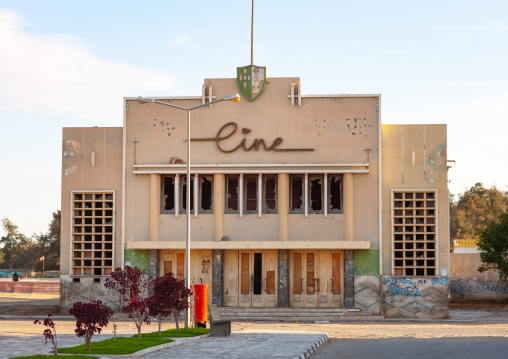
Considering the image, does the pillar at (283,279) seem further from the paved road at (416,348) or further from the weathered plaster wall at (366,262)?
the paved road at (416,348)

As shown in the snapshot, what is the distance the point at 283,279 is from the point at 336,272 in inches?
99.8

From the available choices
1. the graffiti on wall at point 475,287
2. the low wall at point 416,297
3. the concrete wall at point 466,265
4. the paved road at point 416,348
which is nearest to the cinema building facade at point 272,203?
the low wall at point 416,297

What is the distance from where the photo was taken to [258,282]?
117 feet

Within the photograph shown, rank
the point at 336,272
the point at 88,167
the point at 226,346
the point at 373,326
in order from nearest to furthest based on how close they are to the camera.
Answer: the point at 226,346 → the point at 373,326 → the point at 336,272 → the point at 88,167

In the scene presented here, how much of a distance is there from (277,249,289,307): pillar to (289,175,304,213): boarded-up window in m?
2.08

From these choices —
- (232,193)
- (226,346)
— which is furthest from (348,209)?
(226,346)

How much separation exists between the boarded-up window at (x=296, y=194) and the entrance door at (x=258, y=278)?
2.32m

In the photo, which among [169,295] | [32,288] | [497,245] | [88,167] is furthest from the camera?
[32,288]

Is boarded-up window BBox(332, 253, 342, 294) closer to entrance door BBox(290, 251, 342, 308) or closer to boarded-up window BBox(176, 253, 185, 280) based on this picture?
entrance door BBox(290, 251, 342, 308)

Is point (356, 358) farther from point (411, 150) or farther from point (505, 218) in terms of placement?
point (505, 218)

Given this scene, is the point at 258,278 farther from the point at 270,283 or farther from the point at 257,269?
the point at 270,283

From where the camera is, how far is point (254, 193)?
119 feet

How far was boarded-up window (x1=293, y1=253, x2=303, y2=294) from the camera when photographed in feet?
117

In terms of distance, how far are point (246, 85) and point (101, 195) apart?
8.81 metres
